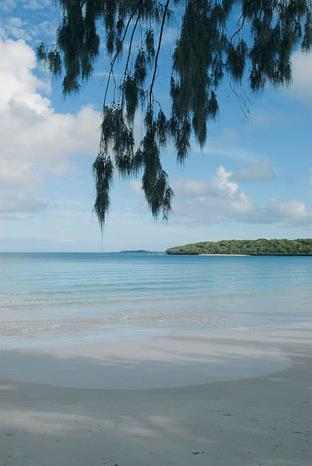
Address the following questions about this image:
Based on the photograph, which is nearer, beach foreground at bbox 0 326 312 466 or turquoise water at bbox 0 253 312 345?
beach foreground at bbox 0 326 312 466

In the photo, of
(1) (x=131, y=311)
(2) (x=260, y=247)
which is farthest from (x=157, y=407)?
(2) (x=260, y=247)

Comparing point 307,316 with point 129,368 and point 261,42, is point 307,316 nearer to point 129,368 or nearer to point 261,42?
point 129,368

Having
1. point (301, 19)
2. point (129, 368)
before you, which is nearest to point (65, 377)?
point (129, 368)

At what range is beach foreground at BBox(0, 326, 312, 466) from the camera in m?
4.62

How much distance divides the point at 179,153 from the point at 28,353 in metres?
6.69

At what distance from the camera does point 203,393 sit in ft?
22.4

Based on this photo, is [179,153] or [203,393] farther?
[203,393]

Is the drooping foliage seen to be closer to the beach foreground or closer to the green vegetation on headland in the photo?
the beach foreground

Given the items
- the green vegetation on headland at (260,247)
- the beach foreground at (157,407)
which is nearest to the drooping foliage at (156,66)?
the beach foreground at (157,407)

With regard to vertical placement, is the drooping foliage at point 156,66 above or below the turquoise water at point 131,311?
above

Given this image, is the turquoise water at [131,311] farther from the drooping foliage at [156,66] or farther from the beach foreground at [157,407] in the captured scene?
the drooping foliage at [156,66]

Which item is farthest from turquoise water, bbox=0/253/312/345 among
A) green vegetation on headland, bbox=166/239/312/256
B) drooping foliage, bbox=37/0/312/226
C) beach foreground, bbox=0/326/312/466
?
green vegetation on headland, bbox=166/239/312/256

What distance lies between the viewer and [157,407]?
241 inches

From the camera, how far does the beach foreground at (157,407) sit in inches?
182
